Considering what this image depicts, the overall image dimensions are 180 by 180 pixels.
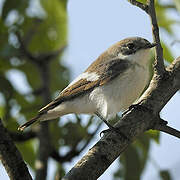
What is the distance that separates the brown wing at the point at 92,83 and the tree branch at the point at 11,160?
1.60 m

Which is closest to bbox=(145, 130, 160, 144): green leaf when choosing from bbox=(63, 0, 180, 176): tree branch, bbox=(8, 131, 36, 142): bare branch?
bbox=(63, 0, 180, 176): tree branch

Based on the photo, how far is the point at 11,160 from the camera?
2.07 meters

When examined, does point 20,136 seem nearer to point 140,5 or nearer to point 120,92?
point 120,92

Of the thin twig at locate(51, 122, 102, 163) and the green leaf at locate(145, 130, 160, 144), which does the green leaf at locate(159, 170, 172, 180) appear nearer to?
the green leaf at locate(145, 130, 160, 144)

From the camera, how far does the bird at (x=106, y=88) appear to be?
3594 millimetres

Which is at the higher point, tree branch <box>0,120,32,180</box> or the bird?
tree branch <box>0,120,32,180</box>

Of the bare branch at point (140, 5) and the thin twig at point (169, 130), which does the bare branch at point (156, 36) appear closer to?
the bare branch at point (140, 5)

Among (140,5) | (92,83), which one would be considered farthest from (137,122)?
(92,83)

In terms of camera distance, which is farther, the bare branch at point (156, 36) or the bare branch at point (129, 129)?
the bare branch at point (156, 36)

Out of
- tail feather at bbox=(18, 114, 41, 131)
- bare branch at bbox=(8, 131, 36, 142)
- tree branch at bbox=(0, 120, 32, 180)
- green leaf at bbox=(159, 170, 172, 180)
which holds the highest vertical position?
tree branch at bbox=(0, 120, 32, 180)

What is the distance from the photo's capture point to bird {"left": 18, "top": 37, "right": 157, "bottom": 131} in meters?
3.59

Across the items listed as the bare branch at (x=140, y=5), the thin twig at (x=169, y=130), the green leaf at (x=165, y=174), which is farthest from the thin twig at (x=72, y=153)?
the bare branch at (x=140, y=5)

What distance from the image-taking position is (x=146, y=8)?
2.43m

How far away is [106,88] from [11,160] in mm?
1719
